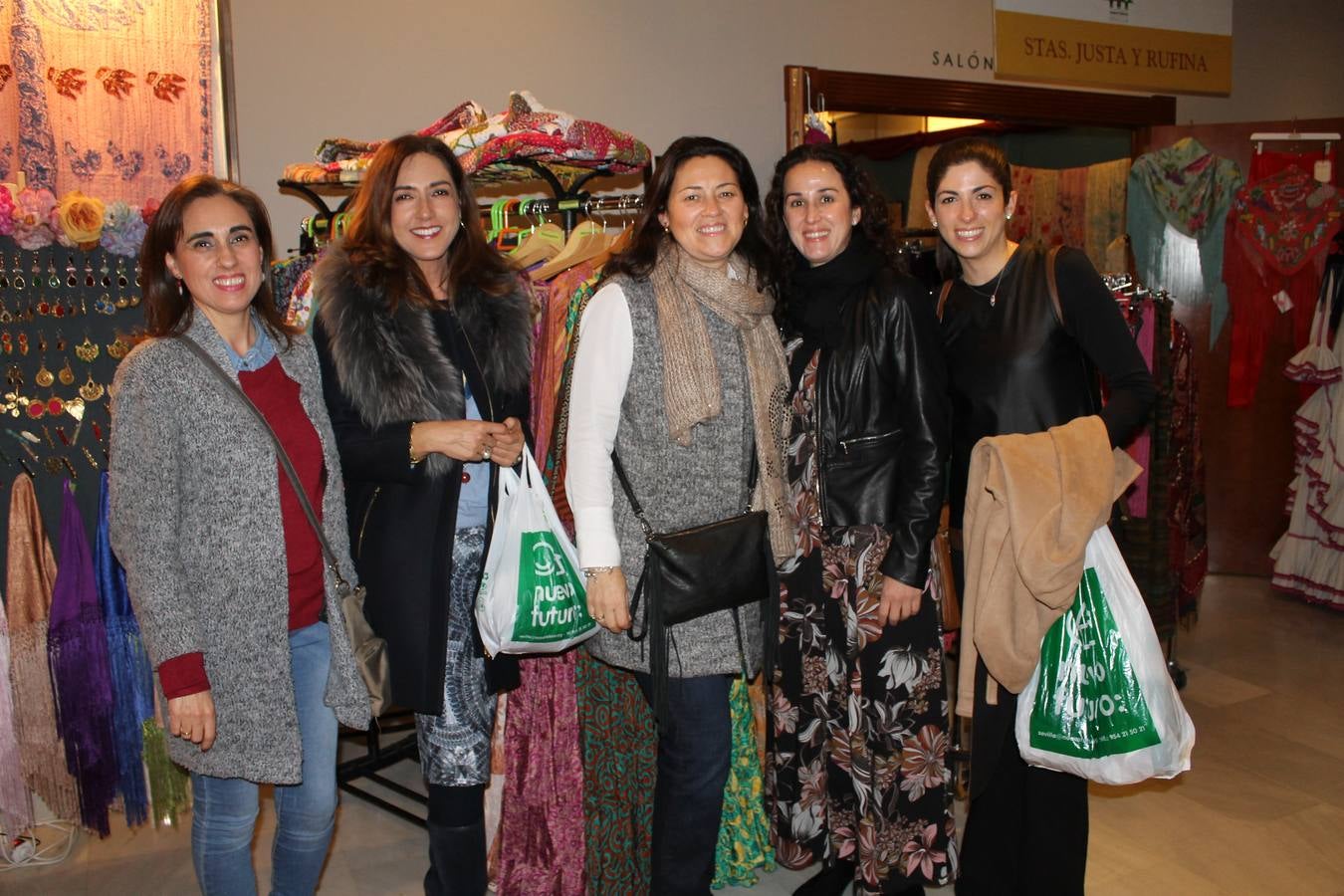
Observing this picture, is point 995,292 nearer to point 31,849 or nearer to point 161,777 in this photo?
point 161,777

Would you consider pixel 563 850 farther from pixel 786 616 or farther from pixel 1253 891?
pixel 1253 891

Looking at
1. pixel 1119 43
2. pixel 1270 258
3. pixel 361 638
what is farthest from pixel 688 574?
pixel 1119 43

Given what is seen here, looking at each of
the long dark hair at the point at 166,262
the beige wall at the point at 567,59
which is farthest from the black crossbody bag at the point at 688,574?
the beige wall at the point at 567,59

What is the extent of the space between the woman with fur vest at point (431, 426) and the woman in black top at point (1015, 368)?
3.17 ft

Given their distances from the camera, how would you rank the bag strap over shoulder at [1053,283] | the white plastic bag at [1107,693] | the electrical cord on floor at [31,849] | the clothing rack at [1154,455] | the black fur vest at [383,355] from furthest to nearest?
the clothing rack at [1154,455]
the electrical cord on floor at [31,849]
the bag strap over shoulder at [1053,283]
the white plastic bag at [1107,693]
the black fur vest at [383,355]

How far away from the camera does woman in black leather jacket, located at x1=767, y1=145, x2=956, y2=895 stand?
7.17ft

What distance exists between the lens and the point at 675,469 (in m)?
2.09

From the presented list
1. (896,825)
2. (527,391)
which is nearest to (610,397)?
(527,391)

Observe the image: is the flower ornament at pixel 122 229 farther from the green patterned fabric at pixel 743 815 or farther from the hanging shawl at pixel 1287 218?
the hanging shawl at pixel 1287 218

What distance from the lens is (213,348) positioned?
1.84 m

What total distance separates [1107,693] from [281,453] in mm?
1678

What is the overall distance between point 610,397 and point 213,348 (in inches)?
28.7

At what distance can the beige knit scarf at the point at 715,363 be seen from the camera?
2.04 m

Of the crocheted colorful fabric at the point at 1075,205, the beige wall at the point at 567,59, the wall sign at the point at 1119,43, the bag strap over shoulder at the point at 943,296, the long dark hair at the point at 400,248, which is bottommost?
the bag strap over shoulder at the point at 943,296
